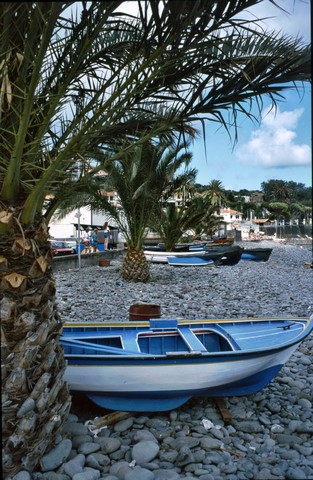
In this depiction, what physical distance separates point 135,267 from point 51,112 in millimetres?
11520

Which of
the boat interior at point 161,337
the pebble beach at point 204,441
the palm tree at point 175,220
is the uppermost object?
the palm tree at point 175,220

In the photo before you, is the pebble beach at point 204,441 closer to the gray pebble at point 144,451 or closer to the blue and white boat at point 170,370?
the gray pebble at point 144,451

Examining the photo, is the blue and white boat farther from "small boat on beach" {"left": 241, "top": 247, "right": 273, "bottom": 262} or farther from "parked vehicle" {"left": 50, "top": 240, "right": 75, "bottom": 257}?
"small boat on beach" {"left": 241, "top": 247, "right": 273, "bottom": 262}

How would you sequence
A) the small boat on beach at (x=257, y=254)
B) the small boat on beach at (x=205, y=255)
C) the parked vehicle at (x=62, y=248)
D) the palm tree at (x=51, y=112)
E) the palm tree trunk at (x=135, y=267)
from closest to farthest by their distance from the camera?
the palm tree at (x=51, y=112), the palm tree trunk at (x=135, y=267), the small boat on beach at (x=205, y=255), the parked vehicle at (x=62, y=248), the small boat on beach at (x=257, y=254)

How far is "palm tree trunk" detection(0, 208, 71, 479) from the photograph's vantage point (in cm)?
296

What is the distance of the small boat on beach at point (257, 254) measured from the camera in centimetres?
2462

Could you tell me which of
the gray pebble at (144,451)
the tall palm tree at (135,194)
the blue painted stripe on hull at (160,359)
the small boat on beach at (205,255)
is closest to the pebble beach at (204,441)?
the gray pebble at (144,451)

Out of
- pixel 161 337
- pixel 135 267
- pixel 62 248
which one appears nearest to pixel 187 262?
pixel 135 267

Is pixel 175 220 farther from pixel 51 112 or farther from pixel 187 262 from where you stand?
pixel 51 112

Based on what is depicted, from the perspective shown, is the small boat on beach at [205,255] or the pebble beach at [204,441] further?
the small boat on beach at [205,255]

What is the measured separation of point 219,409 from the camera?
169 inches

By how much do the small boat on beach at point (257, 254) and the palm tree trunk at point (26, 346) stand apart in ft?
72.6

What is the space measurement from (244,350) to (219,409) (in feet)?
2.23

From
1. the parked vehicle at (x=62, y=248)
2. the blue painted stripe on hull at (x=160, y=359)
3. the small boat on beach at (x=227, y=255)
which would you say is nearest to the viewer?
the blue painted stripe on hull at (x=160, y=359)
